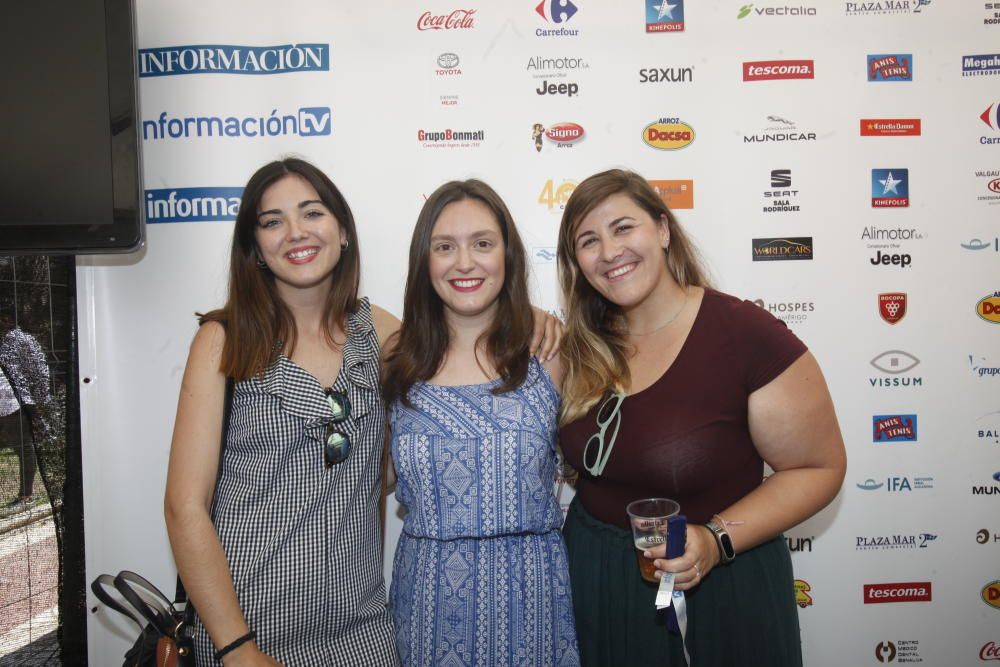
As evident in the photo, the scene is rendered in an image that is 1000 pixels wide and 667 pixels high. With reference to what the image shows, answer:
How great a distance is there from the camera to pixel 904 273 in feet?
8.00

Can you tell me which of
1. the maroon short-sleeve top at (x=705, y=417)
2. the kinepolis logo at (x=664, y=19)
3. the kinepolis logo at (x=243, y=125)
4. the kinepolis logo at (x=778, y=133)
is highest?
the kinepolis logo at (x=664, y=19)

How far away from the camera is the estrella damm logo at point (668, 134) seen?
241cm

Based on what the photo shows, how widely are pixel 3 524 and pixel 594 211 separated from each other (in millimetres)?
2488

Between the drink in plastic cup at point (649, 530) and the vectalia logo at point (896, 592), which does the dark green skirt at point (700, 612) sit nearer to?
the drink in plastic cup at point (649, 530)

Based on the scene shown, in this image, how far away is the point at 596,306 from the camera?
1.97m

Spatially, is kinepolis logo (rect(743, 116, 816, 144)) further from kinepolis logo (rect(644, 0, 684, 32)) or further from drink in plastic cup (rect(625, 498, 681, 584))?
drink in plastic cup (rect(625, 498, 681, 584))

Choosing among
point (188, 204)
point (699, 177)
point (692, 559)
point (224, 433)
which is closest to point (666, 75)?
point (699, 177)

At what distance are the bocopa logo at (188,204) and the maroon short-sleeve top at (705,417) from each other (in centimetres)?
175

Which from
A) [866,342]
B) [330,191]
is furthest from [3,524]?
[866,342]

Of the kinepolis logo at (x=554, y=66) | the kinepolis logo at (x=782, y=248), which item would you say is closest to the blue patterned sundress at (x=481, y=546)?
the kinepolis logo at (x=782, y=248)

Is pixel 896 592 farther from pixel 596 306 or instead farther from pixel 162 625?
pixel 162 625

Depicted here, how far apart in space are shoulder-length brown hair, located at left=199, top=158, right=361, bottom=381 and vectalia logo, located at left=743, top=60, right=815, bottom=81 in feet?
5.55

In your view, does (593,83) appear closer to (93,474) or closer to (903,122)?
(903,122)

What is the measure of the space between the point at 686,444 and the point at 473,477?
0.58m
